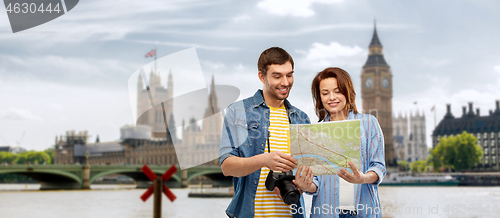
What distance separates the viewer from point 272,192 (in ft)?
8.07

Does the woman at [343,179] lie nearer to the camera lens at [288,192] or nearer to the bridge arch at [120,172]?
the camera lens at [288,192]

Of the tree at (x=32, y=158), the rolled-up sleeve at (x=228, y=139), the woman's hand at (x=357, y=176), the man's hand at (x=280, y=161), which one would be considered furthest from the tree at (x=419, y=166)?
the man's hand at (x=280, y=161)

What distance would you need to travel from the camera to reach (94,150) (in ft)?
294

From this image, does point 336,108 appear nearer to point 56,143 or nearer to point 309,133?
point 309,133

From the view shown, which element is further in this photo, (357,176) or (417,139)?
(417,139)

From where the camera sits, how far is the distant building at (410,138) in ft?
358

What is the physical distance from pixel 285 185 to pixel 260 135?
0.32 meters

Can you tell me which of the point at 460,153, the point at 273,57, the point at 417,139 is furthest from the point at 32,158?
the point at 273,57

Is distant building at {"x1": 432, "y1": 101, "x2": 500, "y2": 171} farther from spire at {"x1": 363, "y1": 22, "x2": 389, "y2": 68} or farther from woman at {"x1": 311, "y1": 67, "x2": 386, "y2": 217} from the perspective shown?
woman at {"x1": 311, "y1": 67, "x2": 386, "y2": 217}

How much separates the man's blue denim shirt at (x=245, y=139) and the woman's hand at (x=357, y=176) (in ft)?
1.07

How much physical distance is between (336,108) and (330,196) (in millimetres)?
408

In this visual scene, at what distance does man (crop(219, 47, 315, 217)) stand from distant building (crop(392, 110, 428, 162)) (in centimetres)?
10718

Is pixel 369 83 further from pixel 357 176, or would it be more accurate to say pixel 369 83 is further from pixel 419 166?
pixel 357 176

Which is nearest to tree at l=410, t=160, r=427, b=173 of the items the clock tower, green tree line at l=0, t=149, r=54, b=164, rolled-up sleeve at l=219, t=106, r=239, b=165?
the clock tower
